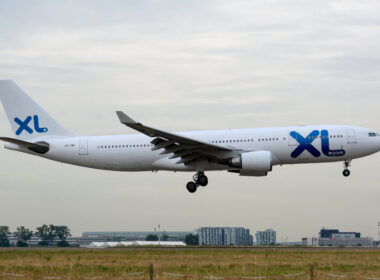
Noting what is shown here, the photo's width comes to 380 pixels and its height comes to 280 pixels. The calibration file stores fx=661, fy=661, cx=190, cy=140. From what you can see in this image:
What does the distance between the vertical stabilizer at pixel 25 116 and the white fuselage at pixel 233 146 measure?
111 cm

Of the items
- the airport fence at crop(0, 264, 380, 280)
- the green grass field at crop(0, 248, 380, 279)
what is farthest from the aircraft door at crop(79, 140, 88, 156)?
the airport fence at crop(0, 264, 380, 280)

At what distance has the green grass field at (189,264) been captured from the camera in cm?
2767

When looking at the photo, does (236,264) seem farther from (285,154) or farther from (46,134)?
(46,134)

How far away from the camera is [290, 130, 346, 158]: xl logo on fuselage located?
47.2 m

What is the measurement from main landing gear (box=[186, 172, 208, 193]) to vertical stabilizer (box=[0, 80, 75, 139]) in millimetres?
10787

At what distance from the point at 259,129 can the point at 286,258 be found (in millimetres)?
16525

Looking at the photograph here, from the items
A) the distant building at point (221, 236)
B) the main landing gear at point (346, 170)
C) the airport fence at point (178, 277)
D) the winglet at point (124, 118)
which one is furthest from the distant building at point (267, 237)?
the airport fence at point (178, 277)

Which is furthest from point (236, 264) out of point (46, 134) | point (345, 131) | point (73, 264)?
point (46, 134)

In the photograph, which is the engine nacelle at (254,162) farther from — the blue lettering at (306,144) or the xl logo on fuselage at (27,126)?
the xl logo on fuselage at (27,126)

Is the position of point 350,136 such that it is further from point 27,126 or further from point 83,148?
point 27,126

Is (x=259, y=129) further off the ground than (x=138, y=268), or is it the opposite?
(x=259, y=129)

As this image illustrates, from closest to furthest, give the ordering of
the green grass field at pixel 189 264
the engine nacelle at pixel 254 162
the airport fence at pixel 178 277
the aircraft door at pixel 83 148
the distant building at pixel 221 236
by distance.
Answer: the airport fence at pixel 178 277
the green grass field at pixel 189 264
the engine nacelle at pixel 254 162
the aircraft door at pixel 83 148
the distant building at pixel 221 236

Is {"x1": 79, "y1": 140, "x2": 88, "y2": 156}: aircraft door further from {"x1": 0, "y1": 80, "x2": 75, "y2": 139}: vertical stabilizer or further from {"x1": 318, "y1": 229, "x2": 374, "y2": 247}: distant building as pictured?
{"x1": 318, "y1": 229, "x2": 374, "y2": 247}: distant building

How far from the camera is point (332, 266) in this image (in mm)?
30375
